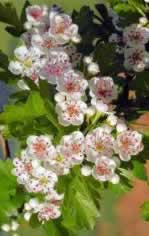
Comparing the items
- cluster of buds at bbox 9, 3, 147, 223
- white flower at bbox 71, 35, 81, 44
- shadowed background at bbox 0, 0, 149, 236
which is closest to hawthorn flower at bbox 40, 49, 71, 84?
cluster of buds at bbox 9, 3, 147, 223

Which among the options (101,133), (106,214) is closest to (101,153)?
(101,133)

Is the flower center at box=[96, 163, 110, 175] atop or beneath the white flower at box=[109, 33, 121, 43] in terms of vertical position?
beneath

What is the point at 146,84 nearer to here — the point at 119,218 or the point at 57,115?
the point at 57,115

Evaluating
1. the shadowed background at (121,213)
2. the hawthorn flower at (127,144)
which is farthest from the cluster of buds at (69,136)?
the shadowed background at (121,213)

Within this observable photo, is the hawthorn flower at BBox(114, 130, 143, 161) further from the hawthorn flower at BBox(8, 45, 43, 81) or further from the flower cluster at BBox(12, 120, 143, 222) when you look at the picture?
the hawthorn flower at BBox(8, 45, 43, 81)

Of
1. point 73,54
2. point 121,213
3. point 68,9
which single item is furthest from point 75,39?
point 68,9

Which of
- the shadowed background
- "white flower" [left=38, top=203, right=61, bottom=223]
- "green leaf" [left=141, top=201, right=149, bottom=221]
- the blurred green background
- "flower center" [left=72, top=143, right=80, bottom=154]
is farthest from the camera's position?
the shadowed background
